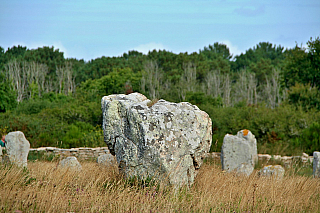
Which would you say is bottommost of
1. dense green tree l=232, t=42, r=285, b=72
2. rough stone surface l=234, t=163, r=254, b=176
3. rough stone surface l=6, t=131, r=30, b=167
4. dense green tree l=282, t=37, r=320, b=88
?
rough stone surface l=234, t=163, r=254, b=176

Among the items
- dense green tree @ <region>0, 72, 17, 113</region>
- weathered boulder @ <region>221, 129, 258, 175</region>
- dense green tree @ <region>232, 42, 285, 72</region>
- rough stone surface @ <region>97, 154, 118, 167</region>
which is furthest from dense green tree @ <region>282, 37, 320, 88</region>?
dense green tree @ <region>232, 42, 285, 72</region>

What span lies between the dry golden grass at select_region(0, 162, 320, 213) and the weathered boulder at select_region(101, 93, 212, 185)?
0.32 m

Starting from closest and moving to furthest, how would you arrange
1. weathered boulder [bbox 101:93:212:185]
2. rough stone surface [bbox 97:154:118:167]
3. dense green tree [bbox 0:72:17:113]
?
weathered boulder [bbox 101:93:212:185] → rough stone surface [bbox 97:154:118:167] → dense green tree [bbox 0:72:17:113]

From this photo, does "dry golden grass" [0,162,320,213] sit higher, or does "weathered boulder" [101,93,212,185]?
"weathered boulder" [101,93,212,185]

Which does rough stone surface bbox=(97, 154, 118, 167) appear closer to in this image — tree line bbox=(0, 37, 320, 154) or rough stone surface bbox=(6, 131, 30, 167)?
tree line bbox=(0, 37, 320, 154)

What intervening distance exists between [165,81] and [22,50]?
34246mm

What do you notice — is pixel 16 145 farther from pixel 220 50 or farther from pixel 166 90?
pixel 220 50

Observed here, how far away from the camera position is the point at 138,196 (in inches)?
189

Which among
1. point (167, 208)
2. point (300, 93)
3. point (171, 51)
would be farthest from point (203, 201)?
point (171, 51)

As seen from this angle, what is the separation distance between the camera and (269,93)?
45875 millimetres

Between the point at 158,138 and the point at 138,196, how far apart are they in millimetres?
1086

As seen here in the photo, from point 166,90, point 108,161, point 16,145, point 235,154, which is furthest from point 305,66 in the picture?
point 16,145

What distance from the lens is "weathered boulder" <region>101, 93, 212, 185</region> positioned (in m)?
5.29

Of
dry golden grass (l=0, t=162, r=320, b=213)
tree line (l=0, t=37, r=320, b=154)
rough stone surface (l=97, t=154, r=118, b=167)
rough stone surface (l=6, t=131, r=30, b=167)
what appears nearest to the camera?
dry golden grass (l=0, t=162, r=320, b=213)
